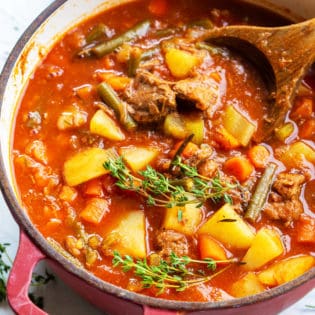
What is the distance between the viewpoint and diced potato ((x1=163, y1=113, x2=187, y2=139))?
4566 millimetres

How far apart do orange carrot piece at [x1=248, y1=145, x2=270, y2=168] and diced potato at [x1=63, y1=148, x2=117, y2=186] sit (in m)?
0.84

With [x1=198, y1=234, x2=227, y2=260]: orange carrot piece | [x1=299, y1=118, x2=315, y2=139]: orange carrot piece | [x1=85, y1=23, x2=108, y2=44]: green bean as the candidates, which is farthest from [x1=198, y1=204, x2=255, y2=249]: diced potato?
[x1=85, y1=23, x2=108, y2=44]: green bean

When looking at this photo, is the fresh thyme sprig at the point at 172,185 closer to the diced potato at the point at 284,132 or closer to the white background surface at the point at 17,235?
the diced potato at the point at 284,132

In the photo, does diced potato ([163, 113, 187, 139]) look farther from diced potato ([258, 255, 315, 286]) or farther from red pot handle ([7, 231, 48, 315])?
red pot handle ([7, 231, 48, 315])

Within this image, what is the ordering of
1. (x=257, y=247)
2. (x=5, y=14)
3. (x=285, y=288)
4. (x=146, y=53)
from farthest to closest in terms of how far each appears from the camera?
(x=5, y=14), (x=146, y=53), (x=257, y=247), (x=285, y=288)

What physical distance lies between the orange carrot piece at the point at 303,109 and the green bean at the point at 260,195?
462 millimetres

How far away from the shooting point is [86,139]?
4570 millimetres

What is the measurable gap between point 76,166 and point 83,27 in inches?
44.7

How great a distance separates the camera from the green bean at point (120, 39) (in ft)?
16.1

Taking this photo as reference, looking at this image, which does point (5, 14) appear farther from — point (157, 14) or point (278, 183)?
point (278, 183)

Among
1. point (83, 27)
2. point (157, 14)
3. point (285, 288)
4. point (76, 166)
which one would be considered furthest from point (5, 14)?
point (285, 288)

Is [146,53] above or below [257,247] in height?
above

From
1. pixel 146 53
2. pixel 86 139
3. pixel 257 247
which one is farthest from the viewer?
pixel 146 53

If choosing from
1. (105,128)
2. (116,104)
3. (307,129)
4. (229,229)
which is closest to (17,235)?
(105,128)
